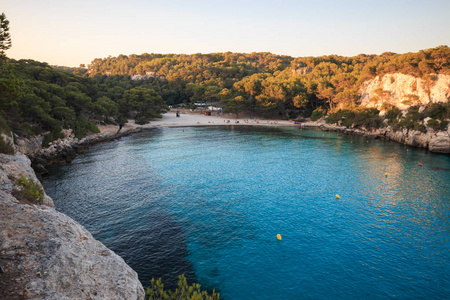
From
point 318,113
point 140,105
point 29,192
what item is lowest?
point 29,192

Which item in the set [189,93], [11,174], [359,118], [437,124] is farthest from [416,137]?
[189,93]

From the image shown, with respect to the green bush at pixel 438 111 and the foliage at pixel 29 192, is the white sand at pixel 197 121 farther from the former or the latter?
the foliage at pixel 29 192

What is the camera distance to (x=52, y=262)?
873 centimetres

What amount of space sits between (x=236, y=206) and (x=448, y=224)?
20693 mm

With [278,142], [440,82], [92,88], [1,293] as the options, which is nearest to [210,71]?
[92,88]

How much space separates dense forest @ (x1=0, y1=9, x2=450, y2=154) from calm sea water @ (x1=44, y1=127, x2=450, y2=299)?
39.3ft

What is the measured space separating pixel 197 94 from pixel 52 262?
122091 mm

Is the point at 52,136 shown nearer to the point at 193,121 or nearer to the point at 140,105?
the point at 140,105

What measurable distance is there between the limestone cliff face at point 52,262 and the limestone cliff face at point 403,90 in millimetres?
86129

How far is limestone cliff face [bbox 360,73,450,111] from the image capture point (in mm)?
68125

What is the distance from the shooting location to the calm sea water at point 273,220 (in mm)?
16672

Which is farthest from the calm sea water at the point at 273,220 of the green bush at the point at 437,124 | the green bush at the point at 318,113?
the green bush at the point at 318,113

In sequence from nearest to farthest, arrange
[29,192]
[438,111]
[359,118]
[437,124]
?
[29,192] < [437,124] < [438,111] < [359,118]

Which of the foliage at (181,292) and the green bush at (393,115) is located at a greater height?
the green bush at (393,115)
